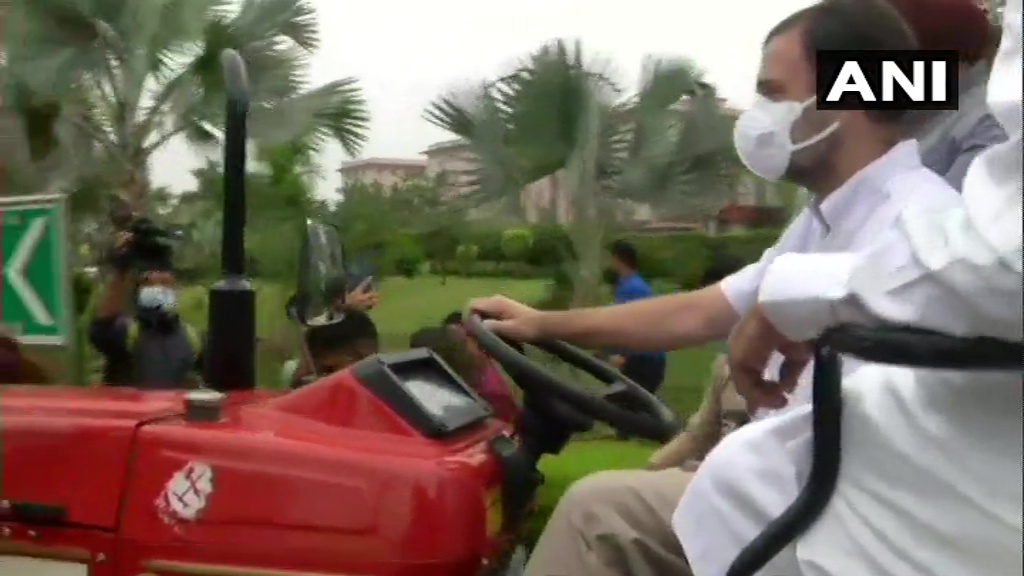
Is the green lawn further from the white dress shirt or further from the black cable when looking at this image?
the black cable

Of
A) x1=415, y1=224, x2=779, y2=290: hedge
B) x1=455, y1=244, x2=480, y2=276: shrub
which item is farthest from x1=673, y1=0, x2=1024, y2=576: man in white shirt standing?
x1=455, y1=244, x2=480, y2=276: shrub

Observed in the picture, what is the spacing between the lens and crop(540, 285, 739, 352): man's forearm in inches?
64.0

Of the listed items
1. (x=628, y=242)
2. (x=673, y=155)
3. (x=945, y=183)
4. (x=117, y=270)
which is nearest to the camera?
(x=945, y=183)

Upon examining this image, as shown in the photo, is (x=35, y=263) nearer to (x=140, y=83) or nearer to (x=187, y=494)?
(x=187, y=494)

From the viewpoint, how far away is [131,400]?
160 cm

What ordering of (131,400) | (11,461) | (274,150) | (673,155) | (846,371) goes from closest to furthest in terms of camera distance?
(846,371)
(11,461)
(131,400)
(673,155)
(274,150)

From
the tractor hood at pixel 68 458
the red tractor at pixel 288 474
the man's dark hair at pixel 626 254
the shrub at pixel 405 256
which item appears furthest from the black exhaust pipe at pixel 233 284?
the shrub at pixel 405 256

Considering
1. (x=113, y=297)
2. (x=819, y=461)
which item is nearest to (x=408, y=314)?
(x=113, y=297)

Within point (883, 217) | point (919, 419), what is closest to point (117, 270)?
point (883, 217)

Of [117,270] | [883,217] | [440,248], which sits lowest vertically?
[440,248]

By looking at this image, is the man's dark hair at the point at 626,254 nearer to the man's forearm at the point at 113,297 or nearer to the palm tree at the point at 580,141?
the palm tree at the point at 580,141

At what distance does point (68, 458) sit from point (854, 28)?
1091mm

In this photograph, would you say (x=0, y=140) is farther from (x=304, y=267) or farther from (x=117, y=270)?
(x=304, y=267)

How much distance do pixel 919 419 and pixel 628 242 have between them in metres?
3.91
